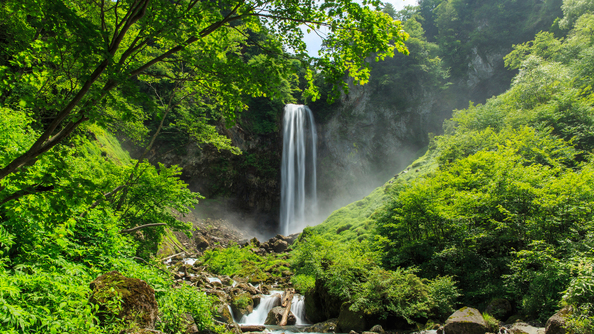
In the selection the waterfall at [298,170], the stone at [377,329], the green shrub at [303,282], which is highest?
the waterfall at [298,170]

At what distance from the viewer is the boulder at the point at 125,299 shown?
139 inches

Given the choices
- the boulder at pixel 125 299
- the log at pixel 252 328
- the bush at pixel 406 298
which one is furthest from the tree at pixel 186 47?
the log at pixel 252 328

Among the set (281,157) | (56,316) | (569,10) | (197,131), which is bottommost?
(56,316)

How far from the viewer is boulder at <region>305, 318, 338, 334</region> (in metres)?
9.05

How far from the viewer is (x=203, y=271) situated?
14805 mm

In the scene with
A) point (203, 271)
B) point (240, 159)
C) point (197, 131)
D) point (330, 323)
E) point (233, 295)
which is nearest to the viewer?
point (197, 131)

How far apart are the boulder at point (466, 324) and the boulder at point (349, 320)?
2.43m

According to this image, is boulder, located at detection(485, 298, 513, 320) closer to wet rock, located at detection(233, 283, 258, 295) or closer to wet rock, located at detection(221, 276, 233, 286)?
wet rock, located at detection(233, 283, 258, 295)

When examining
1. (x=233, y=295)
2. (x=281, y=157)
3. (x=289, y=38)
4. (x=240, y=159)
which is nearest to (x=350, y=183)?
(x=281, y=157)

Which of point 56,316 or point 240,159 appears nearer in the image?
point 56,316

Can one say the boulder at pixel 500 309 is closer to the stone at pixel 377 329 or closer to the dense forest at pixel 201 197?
the dense forest at pixel 201 197

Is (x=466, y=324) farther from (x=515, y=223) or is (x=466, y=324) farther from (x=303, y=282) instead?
(x=303, y=282)

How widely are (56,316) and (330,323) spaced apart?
27.9 ft

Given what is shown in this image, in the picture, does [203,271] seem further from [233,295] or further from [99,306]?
[99,306]
